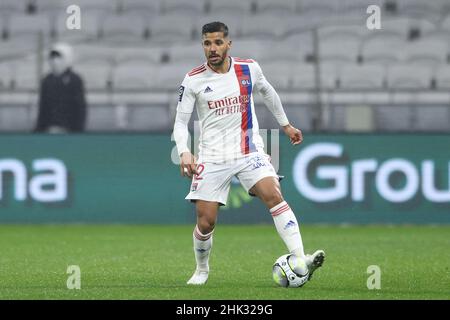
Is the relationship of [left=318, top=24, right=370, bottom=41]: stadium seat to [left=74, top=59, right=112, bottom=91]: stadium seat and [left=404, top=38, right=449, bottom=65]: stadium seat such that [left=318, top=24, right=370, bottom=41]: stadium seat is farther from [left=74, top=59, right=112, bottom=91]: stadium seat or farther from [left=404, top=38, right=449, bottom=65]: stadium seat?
[left=74, top=59, right=112, bottom=91]: stadium seat

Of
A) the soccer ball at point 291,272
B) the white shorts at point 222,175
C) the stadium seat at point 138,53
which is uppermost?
the stadium seat at point 138,53

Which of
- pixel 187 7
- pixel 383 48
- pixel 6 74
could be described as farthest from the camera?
pixel 187 7

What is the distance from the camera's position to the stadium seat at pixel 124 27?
2017 cm

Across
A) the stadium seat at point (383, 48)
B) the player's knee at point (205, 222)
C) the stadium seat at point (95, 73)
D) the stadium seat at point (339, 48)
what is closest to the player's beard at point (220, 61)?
the player's knee at point (205, 222)

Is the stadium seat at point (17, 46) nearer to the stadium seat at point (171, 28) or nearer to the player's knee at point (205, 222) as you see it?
the stadium seat at point (171, 28)

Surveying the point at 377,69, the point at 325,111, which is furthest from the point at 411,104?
the point at 377,69

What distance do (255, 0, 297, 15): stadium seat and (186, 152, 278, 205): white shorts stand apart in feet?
35.7

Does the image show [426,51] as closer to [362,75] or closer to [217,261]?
[362,75]

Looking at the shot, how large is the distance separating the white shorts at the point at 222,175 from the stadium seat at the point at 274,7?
10.9 m

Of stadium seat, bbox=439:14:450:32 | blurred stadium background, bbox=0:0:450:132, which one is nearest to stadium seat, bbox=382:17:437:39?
blurred stadium background, bbox=0:0:450:132

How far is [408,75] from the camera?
1847cm

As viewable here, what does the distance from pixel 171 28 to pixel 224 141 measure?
35.4 feet

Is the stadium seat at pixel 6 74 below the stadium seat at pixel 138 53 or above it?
below

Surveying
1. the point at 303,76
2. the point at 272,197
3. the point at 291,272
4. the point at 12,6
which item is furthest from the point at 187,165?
the point at 12,6
